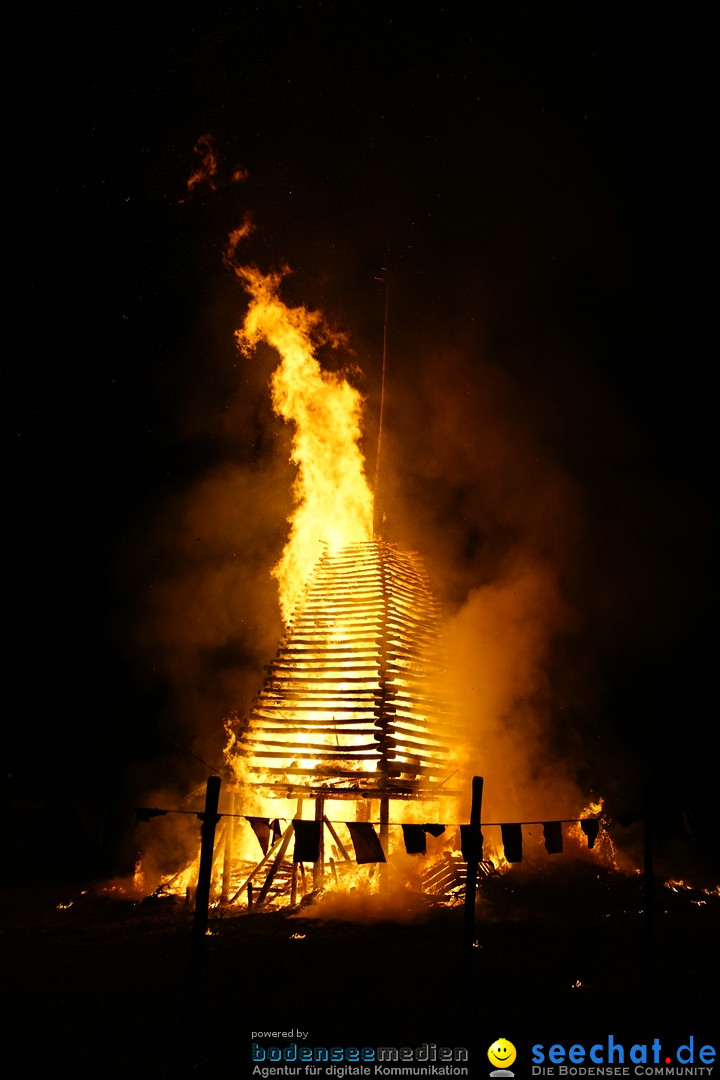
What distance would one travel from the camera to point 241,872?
1557 centimetres

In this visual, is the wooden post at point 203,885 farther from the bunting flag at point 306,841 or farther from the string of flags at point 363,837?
the bunting flag at point 306,841

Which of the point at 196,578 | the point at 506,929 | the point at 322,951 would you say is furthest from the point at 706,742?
the point at 196,578

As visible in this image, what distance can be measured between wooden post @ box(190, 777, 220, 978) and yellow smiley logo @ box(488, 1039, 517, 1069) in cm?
351

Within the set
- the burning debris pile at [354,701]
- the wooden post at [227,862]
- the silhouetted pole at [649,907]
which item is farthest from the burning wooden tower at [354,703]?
the silhouetted pole at [649,907]

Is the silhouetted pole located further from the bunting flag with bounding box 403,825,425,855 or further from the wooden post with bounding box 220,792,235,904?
the wooden post with bounding box 220,792,235,904

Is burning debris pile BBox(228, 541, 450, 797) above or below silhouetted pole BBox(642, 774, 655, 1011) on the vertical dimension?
above

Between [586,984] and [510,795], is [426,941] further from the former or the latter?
[510,795]

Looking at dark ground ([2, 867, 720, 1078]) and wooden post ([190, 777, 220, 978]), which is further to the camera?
dark ground ([2, 867, 720, 1078])

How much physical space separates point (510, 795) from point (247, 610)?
44.5 feet

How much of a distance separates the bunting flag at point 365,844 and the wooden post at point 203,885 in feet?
11.8

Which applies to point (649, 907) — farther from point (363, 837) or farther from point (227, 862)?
point (227, 862)

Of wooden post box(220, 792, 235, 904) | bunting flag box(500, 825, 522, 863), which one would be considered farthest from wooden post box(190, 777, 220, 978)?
wooden post box(220, 792, 235, 904)

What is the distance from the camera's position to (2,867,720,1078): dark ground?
7.44 m

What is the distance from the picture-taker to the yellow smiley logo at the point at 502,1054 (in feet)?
23.0
